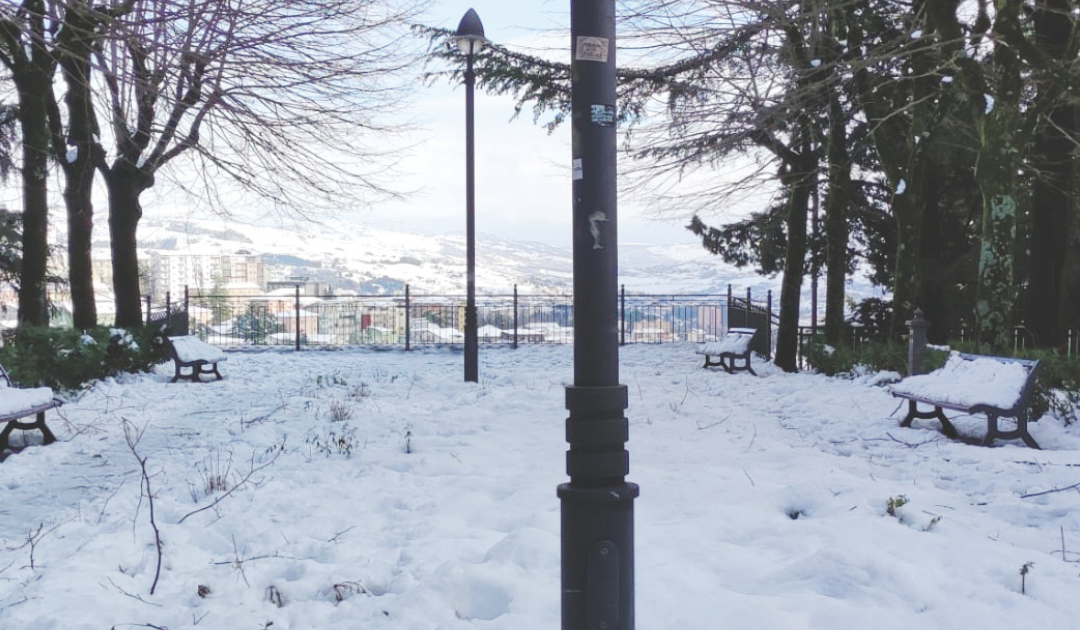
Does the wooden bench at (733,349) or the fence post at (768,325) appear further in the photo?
the fence post at (768,325)

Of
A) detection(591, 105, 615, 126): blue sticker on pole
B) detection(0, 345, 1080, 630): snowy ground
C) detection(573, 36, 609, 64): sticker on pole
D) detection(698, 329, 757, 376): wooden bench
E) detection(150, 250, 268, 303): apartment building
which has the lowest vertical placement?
detection(0, 345, 1080, 630): snowy ground

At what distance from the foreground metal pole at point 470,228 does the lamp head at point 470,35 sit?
0.52 feet

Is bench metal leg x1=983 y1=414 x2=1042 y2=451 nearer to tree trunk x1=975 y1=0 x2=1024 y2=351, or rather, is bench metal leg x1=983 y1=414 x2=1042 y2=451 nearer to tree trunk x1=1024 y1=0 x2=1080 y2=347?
tree trunk x1=975 y1=0 x2=1024 y2=351

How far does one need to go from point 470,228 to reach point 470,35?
3084 millimetres

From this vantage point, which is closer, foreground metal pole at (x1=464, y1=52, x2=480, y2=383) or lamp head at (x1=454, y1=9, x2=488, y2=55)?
lamp head at (x1=454, y1=9, x2=488, y2=55)

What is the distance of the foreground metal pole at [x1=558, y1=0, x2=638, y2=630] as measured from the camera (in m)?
2.63

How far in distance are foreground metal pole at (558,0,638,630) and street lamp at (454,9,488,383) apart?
→ 986 cm

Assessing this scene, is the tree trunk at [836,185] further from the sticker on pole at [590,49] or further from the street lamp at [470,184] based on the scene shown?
the sticker on pole at [590,49]

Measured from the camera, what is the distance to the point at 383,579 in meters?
3.89

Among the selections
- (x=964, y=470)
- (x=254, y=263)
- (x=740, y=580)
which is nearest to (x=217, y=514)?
(x=740, y=580)

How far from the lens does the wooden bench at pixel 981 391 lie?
7.06m

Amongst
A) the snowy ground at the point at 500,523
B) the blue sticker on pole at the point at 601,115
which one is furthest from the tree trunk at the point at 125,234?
the blue sticker on pole at the point at 601,115

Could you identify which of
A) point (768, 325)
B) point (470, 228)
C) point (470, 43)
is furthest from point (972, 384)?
point (768, 325)

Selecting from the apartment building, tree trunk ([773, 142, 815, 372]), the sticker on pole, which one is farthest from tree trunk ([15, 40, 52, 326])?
the apartment building
